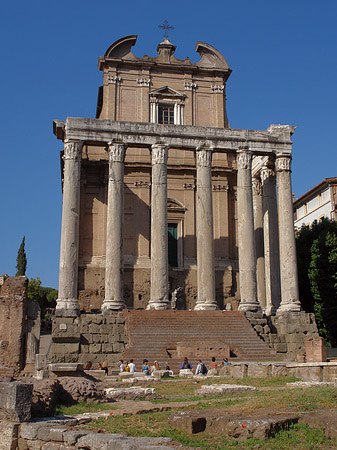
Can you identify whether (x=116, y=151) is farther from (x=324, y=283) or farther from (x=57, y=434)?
(x=57, y=434)

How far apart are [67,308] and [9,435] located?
56.3 feet

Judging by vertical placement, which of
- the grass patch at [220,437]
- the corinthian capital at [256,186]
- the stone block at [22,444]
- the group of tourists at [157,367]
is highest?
the corinthian capital at [256,186]

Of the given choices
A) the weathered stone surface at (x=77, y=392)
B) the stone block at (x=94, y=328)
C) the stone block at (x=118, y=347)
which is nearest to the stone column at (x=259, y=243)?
the stone block at (x=118, y=347)

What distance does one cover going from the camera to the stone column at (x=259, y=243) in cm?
3103

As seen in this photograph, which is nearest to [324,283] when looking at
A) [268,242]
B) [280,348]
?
[268,242]

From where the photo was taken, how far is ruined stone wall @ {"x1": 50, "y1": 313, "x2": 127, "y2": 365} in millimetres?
23906

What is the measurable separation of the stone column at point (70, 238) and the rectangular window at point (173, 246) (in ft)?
25.5

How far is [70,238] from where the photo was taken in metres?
26.4

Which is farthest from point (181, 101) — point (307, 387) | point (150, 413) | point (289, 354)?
point (150, 413)

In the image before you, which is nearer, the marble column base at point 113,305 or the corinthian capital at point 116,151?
the marble column base at point 113,305

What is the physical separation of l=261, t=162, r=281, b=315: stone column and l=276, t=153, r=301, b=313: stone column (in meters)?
1.34

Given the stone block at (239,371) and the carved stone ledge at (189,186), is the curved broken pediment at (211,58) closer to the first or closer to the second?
the carved stone ledge at (189,186)

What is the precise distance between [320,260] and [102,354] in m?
14.9

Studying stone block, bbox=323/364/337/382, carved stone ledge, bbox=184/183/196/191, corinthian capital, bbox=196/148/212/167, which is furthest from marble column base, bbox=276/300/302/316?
stone block, bbox=323/364/337/382
